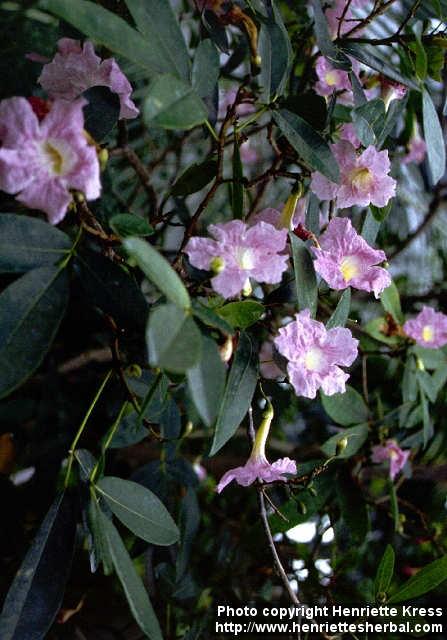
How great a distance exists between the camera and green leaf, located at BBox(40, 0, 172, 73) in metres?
0.44

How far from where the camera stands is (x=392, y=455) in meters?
0.98

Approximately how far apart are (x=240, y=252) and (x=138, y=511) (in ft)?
0.93

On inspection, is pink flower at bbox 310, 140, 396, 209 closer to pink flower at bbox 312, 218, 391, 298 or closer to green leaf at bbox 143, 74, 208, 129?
pink flower at bbox 312, 218, 391, 298

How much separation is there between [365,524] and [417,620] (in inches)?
5.8

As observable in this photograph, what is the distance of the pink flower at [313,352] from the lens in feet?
1.95

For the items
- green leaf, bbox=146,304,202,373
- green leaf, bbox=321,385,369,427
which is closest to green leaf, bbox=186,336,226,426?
green leaf, bbox=146,304,202,373

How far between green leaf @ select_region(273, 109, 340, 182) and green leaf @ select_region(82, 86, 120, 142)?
0.51ft

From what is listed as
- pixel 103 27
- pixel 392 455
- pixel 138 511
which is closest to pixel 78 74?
pixel 103 27

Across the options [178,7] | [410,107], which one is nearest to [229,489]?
[410,107]

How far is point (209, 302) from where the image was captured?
0.62m

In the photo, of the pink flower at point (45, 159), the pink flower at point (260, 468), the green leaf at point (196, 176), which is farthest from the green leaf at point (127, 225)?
the pink flower at point (260, 468)

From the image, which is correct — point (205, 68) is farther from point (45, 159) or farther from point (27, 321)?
point (27, 321)

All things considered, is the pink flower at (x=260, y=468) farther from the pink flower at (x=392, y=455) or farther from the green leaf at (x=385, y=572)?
the pink flower at (x=392, y=455)

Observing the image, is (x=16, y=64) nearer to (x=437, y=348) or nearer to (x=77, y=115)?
(x=77, y=115)
